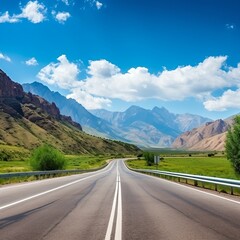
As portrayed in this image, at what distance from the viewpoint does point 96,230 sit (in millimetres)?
8461

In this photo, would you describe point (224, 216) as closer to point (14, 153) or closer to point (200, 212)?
point (200, 212)

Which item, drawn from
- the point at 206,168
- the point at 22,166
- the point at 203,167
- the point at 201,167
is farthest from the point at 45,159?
the point at 203,167

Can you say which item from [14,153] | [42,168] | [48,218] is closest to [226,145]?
[42,168]

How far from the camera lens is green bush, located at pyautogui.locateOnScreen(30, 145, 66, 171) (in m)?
53.8

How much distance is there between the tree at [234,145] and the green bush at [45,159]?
81.1 feet

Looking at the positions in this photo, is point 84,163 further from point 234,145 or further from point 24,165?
point 234,145

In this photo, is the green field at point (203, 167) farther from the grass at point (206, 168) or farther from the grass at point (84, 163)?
the grass at point (84, 163)

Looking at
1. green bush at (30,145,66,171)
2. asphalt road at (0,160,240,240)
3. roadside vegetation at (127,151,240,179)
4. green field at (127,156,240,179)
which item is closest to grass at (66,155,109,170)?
roadside vegetation at (127,151,240,179)

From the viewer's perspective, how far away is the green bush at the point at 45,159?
5378 centimetres

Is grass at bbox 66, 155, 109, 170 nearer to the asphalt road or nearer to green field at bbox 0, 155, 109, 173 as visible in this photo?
green field at bbox 0, 155, 109, 173

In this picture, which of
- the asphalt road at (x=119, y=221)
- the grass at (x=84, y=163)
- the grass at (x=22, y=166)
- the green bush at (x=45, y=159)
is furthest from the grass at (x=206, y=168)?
the green bush at (x=45, y=159)

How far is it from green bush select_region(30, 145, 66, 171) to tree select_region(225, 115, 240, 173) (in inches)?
973

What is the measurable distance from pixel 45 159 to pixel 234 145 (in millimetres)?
27103

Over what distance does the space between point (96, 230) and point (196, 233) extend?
88.2 inches
